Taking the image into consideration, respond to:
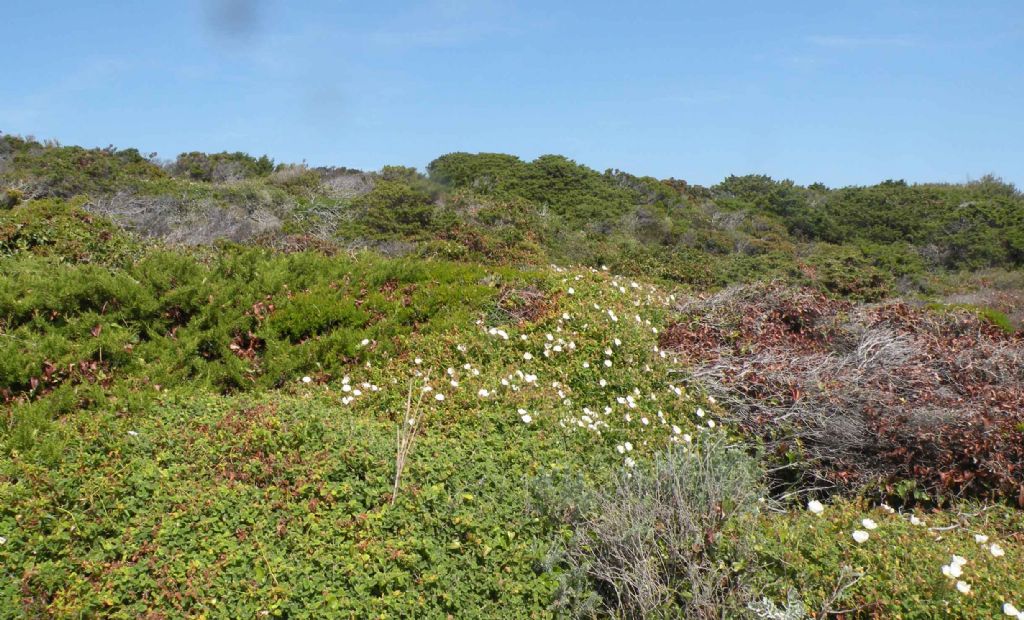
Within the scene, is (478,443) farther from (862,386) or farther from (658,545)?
(862,386)

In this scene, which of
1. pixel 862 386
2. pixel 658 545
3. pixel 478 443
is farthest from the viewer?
pixel 862 386

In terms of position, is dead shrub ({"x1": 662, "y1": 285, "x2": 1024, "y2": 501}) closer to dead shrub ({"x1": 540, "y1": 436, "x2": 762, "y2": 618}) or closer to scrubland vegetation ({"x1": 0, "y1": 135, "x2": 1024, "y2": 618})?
scrubland vegetation ({"x1": 0, "y1": 135, "x2": 1024, "y2": 618})

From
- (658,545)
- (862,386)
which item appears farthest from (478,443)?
(862,386)

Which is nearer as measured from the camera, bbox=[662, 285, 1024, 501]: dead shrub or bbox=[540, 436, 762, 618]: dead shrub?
bbox=[540, 436, 762, 618]: dead shrub

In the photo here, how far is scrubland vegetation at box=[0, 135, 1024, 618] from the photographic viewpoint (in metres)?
3.16

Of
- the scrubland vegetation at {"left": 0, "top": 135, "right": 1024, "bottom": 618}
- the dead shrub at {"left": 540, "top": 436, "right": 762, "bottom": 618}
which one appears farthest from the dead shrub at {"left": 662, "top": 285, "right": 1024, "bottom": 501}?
the dead shrub at {"left": 540, "top": 436, "right": 762, "bottom": 618}

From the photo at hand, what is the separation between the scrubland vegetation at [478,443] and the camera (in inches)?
124

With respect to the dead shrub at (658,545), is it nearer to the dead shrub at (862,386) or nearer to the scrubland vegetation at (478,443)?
the scrubland vegetation at (478,443)

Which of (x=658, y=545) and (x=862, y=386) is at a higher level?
(x=862, y=386)

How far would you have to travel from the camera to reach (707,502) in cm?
363

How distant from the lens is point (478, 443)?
13.9 feet

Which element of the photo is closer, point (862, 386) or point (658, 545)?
point (658, 545)

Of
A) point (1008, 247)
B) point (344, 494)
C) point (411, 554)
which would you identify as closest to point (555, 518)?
point (411, 554)

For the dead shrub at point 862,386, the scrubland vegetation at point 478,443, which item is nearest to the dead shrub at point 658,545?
the scrubland vegetation at point 478,443
